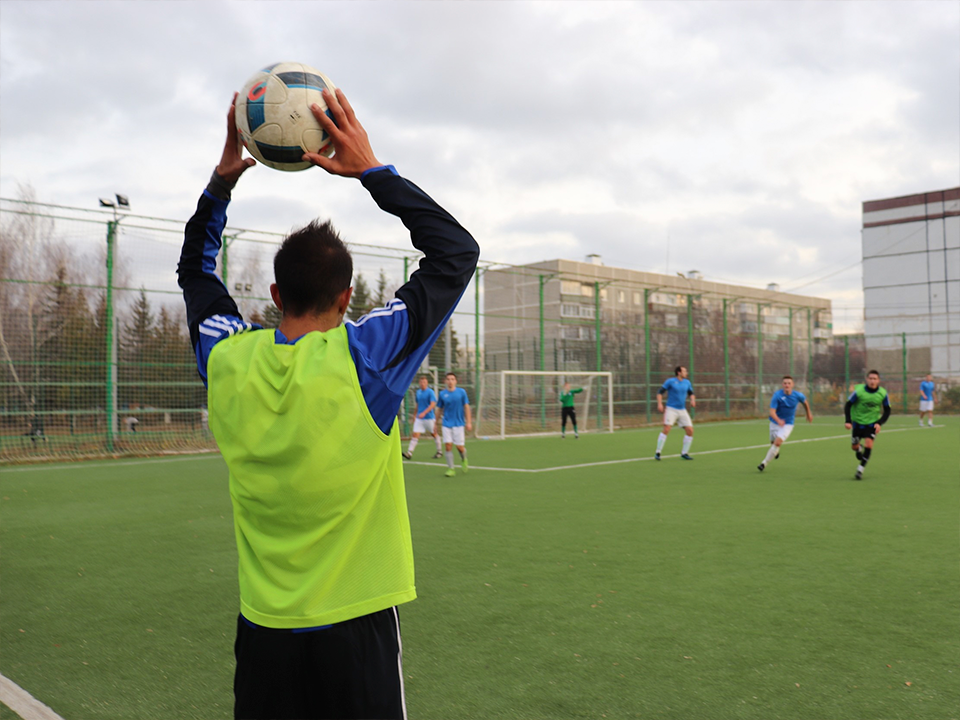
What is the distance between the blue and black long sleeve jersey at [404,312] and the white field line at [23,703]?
8.33 ft

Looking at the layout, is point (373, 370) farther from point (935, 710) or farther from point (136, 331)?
point (136, 331)

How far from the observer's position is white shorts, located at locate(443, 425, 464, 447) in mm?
13828

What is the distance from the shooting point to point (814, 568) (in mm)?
6207

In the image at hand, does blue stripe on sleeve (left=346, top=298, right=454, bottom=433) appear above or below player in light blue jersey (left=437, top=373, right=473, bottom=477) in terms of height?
above

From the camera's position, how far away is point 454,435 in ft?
45.9

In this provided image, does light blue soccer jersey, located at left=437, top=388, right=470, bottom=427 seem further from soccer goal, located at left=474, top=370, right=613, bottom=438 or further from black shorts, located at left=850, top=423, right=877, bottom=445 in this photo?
soccer goal, located at left=474, top=370, right=613, bottom=438

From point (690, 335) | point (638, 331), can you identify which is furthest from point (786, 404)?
point (690, 335)

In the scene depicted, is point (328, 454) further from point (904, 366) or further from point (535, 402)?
point (904, 366)

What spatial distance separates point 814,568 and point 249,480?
5641 millimetres

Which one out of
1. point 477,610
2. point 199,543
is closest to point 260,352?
point 477,610

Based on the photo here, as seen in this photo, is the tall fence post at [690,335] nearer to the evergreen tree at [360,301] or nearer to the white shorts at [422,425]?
the evergreen tree at [360,301]

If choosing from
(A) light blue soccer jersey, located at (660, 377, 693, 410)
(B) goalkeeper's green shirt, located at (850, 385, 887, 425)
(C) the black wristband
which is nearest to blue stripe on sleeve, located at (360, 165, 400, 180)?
(C) the black wristband

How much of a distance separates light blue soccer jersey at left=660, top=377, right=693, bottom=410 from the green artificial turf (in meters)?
5.79

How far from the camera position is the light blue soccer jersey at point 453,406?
14109 millimetres
